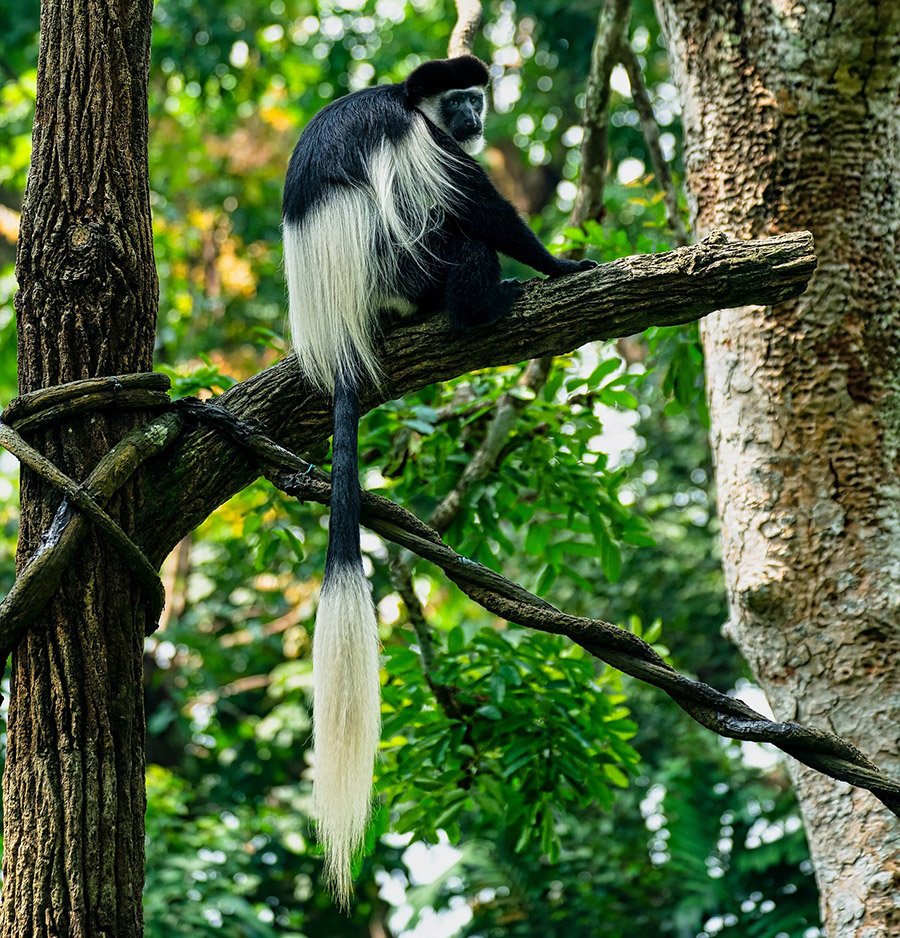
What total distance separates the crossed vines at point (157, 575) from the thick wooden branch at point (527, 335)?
0.07 m

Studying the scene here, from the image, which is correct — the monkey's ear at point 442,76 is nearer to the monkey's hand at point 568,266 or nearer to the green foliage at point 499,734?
the monkey's hand at point 568,266

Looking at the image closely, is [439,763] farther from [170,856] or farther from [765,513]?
[170,856]

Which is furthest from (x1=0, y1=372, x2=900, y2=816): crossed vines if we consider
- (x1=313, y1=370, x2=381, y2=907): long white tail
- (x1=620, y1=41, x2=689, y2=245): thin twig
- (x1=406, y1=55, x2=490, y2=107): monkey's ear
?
(x1=620, y1=41, x2=689, y2=245): thin twig

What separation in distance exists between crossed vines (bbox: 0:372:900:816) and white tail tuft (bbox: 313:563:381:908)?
0.14m

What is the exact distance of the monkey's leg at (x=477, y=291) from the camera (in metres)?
1.92

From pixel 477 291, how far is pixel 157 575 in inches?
32.0

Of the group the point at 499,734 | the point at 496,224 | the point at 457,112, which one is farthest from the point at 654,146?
the point at 499,734

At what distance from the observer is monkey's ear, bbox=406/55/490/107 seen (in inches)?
104

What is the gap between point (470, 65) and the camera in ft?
8.86

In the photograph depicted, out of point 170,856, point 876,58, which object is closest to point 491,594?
point 876,58

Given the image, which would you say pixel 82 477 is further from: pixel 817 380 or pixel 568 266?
pixel 817 380

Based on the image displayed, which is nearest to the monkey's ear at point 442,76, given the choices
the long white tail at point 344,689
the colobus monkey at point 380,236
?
the colobus monkey at point 380,236

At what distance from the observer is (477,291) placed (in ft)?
6.53

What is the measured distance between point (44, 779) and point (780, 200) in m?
1.80
